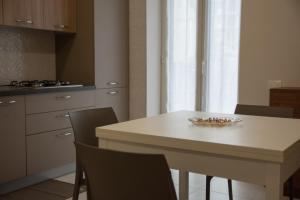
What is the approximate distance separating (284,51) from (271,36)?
192 mm

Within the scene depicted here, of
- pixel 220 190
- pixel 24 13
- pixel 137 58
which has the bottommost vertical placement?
pixel 220 190

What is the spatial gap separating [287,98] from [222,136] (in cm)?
167

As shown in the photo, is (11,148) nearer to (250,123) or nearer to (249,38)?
(250,123)

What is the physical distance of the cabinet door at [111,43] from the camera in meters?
4.00

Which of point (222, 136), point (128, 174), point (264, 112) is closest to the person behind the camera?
point (128, 174)

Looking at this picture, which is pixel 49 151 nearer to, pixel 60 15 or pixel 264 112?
pixel 60 15

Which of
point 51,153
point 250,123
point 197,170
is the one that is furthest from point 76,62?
point 197,170

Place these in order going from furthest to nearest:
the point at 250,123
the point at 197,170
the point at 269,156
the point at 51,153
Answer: the point at 51,153 → the point at 250,123 → the point at 197,170 → the point at 269,156

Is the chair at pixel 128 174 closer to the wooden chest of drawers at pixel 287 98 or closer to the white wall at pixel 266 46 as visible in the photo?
the wooden chest of drawers at pixel 287 98

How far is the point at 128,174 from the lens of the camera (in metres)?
1.17

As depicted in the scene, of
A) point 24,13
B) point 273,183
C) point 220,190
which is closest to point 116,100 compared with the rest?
point 24,13

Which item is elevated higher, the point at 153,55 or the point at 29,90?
the point at 153,55

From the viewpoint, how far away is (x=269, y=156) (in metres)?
A: 1.39

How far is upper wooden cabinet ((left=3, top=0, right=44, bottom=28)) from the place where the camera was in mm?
3297
